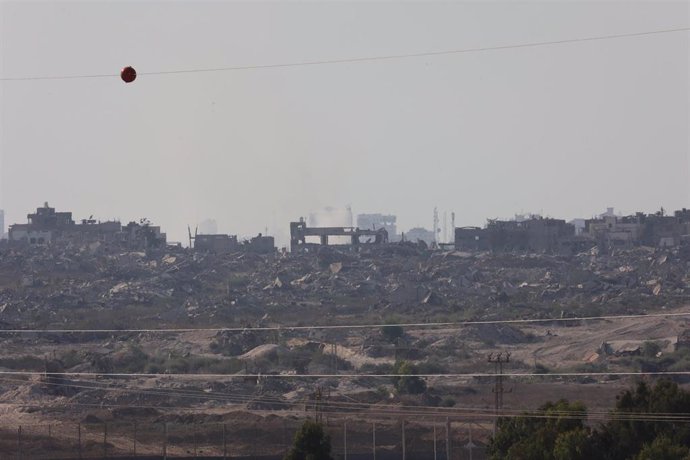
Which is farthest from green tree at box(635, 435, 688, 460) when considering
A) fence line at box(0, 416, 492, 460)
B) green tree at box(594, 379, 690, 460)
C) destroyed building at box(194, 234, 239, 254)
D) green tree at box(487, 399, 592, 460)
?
destroyed building at box(194, 234, 239, 254)

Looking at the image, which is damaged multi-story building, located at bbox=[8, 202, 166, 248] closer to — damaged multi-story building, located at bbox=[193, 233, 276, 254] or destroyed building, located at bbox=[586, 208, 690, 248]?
damaged multi-story building, located at bbox=[193, 233, 276, 254]

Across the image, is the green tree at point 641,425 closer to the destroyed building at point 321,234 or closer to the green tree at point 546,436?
the green tree at point 546,436

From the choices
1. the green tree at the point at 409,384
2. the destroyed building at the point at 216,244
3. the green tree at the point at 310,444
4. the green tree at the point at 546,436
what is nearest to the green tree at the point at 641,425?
the green tree at the point at 546,436

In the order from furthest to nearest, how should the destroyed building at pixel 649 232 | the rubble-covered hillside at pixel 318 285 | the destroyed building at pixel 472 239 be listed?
1. the destroyed building at pixel 472 239
2. the destroyed building at pixel 649 232
3. the rubble-covered hillside at pixel 318 285

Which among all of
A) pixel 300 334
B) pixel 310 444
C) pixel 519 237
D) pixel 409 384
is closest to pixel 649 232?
pixel 519 237

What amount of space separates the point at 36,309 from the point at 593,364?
1680 inches

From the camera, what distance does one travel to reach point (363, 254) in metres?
148

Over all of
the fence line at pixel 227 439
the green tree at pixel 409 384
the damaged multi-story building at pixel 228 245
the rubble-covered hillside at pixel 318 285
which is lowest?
the fence line at pixel 227 439

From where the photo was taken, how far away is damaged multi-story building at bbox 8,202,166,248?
15300cm

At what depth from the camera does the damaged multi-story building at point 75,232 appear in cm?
15300

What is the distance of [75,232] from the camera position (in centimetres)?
15700

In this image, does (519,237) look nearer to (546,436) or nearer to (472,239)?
(472,239)

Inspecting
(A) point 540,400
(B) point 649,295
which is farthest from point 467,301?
(A) point 540,400

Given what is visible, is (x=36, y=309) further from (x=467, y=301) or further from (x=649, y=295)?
(x=649, y=295)
